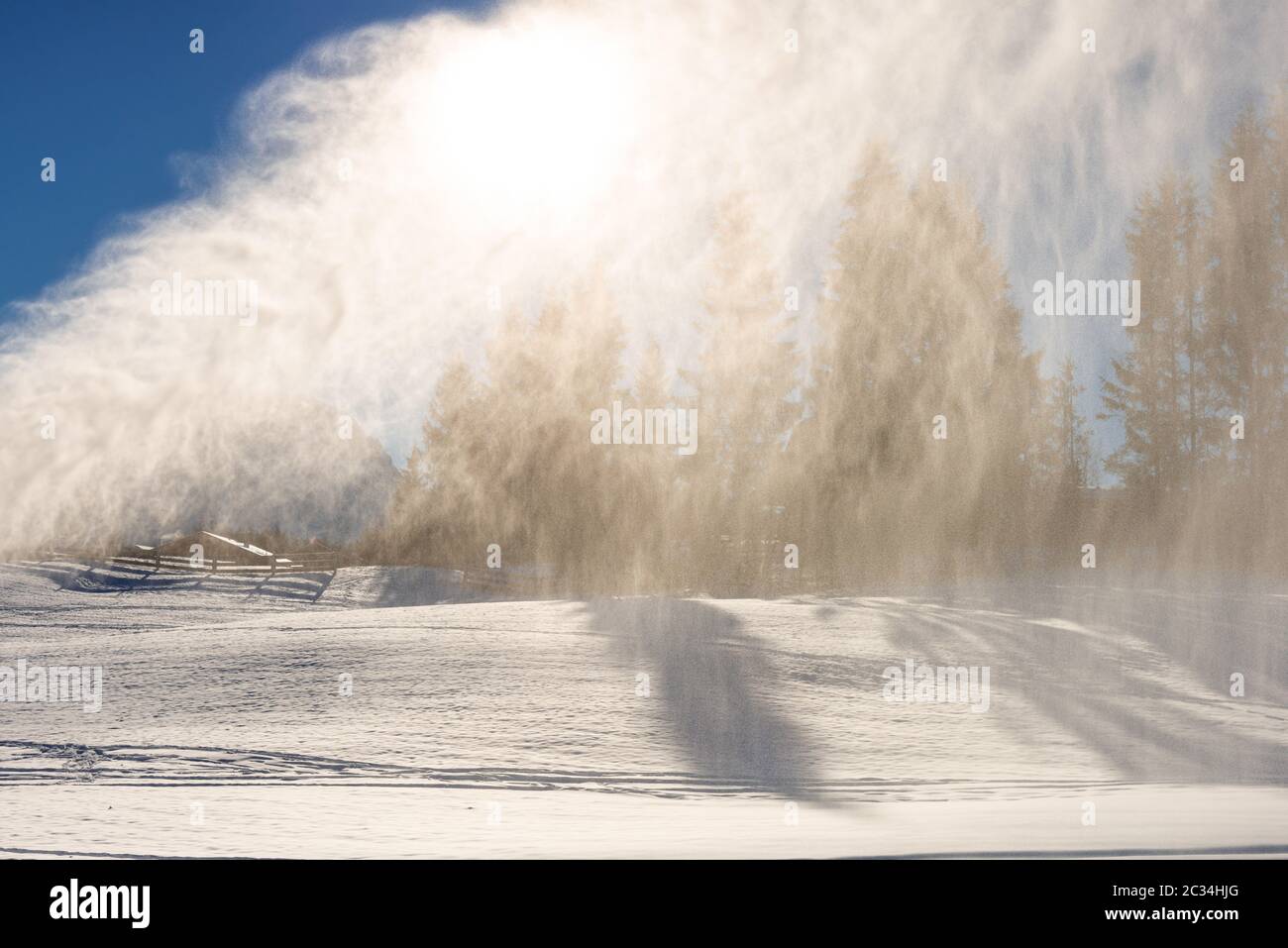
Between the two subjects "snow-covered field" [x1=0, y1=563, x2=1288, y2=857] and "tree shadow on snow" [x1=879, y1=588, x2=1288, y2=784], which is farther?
"tree shadow on snow" [x1=879, y1=588, x2=1288, y2=784]

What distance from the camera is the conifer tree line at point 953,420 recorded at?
68.4 feet

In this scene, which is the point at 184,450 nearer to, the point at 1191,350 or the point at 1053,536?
the point at 1053,536

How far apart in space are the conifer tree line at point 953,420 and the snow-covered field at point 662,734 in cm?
591

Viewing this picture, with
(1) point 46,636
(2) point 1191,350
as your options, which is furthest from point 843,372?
(1) point 46,636

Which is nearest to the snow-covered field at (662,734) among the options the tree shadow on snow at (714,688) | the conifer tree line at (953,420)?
the tree shadow on snow at (714,688)

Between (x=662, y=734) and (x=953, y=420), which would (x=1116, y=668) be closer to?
(x=662, y=734)

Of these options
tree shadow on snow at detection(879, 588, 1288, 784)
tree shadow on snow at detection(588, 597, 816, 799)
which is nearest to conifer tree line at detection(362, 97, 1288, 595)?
tree shadow on snow at detection(879, 588, 1288, 784)

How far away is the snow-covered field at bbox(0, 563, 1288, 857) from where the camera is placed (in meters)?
5.45

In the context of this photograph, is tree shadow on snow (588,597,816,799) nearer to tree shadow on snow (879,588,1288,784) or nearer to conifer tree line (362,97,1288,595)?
tree shadow on snow (879,588,1288,784)

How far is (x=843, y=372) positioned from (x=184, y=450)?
24.9 m

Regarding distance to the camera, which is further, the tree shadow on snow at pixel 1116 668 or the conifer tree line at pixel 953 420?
the conifer tree line at pixel 953 420

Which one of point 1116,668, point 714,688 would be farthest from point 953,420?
point 714,688

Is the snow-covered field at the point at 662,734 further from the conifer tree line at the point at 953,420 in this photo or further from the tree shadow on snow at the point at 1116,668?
the conifer tree line at the point at 953,420

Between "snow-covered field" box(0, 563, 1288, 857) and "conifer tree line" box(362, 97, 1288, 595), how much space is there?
5.91 metres
